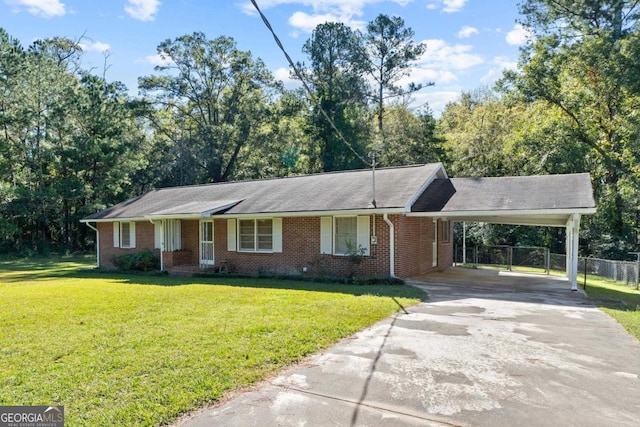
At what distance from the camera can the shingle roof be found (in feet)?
38.2

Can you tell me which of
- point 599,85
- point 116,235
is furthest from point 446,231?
point 116,235

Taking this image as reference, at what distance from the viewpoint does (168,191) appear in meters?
22.6

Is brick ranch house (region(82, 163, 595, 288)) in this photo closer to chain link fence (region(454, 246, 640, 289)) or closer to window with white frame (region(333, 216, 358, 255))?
window with white frame (region(333, 216, 358, 255))

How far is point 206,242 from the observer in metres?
16.9

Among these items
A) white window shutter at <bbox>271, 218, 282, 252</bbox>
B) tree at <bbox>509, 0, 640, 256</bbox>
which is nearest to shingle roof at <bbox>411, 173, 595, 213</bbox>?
white window shutter at <bbox>271, 218, 282, 252</bbox>

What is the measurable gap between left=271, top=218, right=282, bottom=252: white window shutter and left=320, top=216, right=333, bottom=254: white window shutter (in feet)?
5.44

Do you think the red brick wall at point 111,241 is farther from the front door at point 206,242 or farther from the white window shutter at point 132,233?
the front door at point 206,242

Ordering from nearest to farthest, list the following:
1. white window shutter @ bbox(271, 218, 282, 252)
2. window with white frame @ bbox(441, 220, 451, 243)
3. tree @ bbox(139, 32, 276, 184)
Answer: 1. white window shutter @ bbox(271, 218, 282, 252)
2. window with white frame @ bbox(441, 220, 451, 243)
3. tree @ bbox(139, 32, 276, 184)

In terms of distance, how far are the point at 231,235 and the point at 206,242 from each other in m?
1.51

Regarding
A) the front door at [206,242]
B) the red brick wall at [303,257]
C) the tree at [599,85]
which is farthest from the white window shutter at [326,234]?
the tree at [599,85]

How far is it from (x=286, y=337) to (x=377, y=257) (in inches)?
286

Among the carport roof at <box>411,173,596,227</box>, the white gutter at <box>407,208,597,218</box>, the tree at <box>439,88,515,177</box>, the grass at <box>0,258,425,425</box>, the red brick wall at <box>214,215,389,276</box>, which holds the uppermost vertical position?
the tree at <box>439,88,515,177</box>

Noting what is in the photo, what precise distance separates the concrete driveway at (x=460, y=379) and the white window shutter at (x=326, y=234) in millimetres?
6326

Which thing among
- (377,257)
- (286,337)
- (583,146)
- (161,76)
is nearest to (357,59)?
(161,76)
